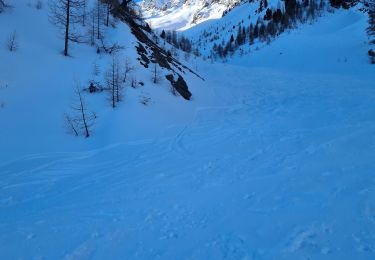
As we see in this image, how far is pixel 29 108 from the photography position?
11578 mm

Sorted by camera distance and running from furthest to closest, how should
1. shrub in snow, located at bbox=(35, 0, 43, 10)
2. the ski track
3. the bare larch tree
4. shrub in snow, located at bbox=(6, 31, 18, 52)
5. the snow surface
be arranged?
shrub in snow, located at bbox=(35, 0, 43, 10) < shrub in snow, located at bbox=(6, 31, 18, 52) < the bare larch tree < the snow surface < the ski track

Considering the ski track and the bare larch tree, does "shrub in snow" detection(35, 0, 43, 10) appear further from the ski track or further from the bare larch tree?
the ski track

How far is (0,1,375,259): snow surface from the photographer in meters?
5.29

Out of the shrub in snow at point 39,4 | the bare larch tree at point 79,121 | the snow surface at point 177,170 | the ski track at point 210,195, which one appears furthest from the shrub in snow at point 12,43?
the ski track at point 210,195

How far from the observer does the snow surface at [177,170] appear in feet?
17.3

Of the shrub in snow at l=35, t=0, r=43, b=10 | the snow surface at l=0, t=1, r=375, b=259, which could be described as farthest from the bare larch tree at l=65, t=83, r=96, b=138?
the shrub in snow at l=35, t=0, r=43, b=10

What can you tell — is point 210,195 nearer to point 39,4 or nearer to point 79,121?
point 79,121

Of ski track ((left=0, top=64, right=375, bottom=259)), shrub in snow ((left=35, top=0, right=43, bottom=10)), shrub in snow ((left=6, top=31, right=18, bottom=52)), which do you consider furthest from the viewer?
shrub in snow ((left=35, top=0, right=43, bottom=10))

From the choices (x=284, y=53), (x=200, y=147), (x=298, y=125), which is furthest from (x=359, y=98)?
(x=284, y=53)

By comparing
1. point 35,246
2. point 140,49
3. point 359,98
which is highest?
point 140,49

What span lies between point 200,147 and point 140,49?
1021 cm

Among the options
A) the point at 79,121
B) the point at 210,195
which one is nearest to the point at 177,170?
the point at 210,195

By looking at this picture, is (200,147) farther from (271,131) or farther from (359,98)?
(359,98)

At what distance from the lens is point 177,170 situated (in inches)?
341
